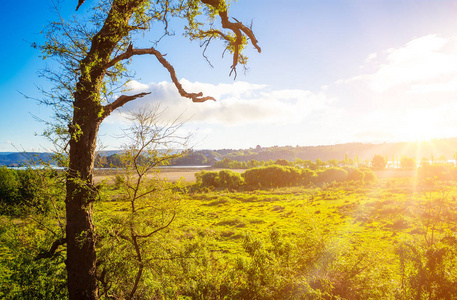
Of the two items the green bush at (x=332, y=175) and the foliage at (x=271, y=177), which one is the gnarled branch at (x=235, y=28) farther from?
the green bush at (x=332, y=175)

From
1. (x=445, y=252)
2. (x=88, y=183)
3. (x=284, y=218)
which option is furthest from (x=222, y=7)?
(x=284, y=218)

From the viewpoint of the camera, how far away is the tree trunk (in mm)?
4367

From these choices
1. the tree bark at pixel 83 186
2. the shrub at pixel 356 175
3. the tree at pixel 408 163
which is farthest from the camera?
the tree at pixel 408 163

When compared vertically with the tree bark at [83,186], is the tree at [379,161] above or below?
below

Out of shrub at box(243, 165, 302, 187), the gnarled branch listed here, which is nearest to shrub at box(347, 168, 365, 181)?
shrub at box(243, 165, 302, 187)

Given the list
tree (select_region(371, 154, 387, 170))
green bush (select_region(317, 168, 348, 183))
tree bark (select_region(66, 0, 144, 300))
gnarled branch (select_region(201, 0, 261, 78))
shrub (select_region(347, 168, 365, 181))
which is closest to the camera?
tree bark (select_region(66, 0, 144, 300))

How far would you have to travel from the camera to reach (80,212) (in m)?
4.41

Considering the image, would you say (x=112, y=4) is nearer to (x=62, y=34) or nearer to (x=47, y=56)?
(x=62, y=34)

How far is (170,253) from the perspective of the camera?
498 centimetres

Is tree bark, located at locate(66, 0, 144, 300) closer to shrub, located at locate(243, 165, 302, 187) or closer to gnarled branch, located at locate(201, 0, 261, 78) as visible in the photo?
gnarled branch, located at locate(201, 0, 261, 78)

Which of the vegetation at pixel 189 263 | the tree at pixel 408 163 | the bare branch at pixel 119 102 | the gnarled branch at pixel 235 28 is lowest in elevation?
the tree at pixel 408 163

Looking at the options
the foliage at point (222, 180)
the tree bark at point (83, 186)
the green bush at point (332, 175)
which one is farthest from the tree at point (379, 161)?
the tree bark at point (83, 186)

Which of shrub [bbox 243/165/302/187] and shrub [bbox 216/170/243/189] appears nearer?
shrub [bbox 216/170/243/189]

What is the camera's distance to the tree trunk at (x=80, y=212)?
437 centimetres
